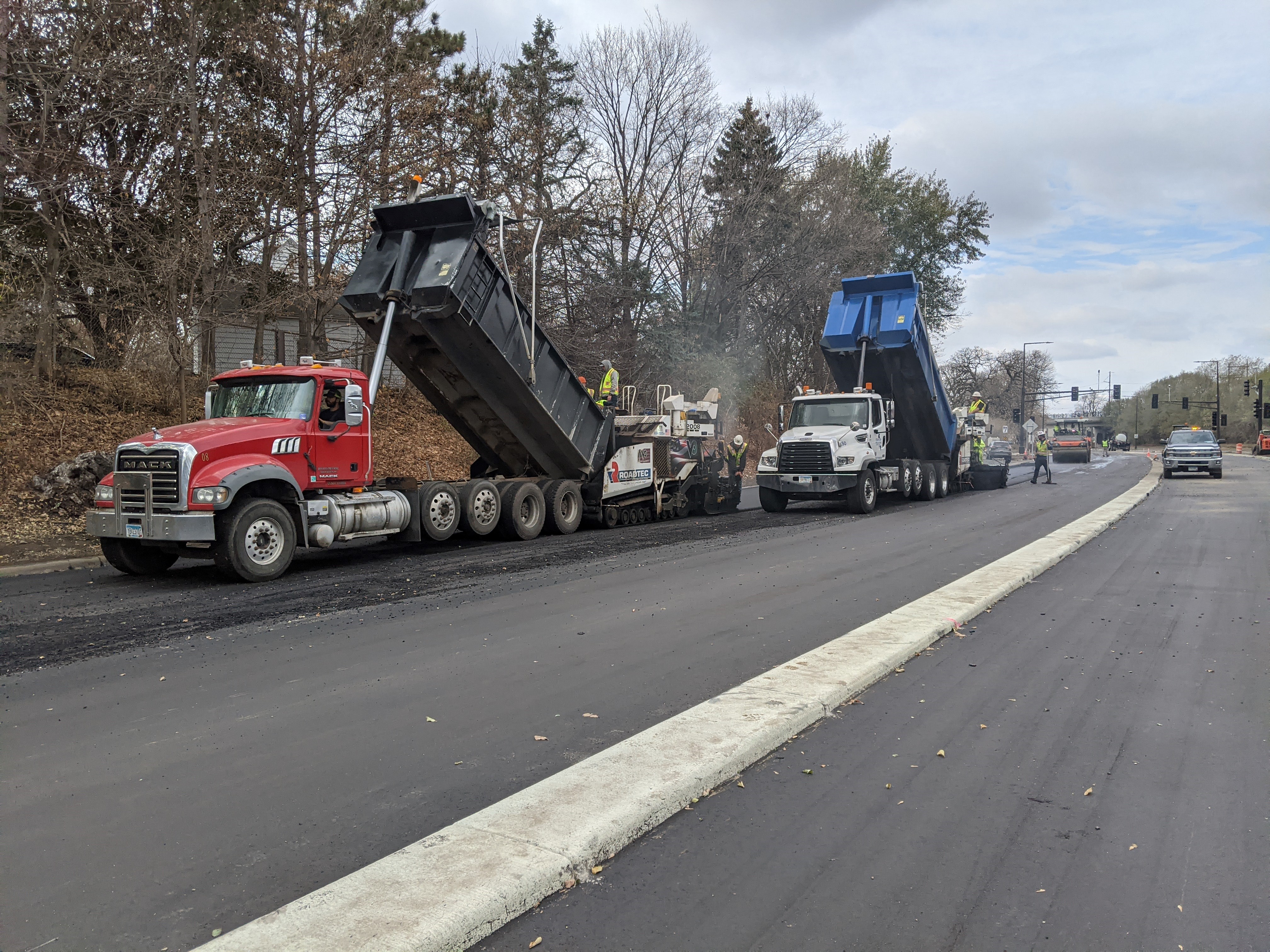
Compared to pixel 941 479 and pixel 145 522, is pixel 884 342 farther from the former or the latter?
pixel 145 522

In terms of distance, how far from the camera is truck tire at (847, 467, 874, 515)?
1775 cm

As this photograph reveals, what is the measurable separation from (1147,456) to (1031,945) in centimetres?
6829

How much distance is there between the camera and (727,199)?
31.5 metres

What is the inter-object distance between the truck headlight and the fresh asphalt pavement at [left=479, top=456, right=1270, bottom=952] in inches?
279

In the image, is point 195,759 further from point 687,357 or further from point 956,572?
point 687,357

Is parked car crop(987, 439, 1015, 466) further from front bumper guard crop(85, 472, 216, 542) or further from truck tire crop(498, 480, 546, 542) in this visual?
front bumper guard crop(85, 472, 216, 542)

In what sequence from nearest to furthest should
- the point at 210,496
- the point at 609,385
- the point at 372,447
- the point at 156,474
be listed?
the point at 210,496, the point at 156,474, the point at 372,447, the point at 609,385

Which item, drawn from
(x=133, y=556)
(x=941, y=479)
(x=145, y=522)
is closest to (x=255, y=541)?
(x=145, y=522)

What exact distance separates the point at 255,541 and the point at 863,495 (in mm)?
11933

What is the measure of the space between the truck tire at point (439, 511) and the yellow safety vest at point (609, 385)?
12.7 ft

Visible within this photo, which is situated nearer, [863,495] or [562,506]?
[562,506]

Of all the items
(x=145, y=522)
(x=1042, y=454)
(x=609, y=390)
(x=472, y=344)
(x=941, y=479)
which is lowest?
(x=941, y=479)

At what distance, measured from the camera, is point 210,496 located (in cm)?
930

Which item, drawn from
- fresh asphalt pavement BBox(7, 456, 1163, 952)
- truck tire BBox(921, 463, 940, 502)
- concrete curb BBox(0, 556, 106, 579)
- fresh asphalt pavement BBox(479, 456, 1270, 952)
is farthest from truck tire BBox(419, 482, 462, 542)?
truck tire BBox(921, 463, 940, 502)
